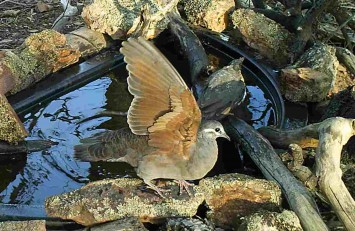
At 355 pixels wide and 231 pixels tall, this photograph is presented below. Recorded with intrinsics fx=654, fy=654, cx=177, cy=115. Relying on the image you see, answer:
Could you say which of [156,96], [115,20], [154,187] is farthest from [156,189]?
[115,20]

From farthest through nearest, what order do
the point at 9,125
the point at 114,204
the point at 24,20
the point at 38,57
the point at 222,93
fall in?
1. the point at 24,20
2. the point at 38,57
3. the point at 222,93
4. the point at 9,125
5. the point at 114,204

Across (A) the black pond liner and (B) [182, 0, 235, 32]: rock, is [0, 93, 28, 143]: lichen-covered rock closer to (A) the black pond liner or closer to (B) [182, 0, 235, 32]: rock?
(A) the black pond liner

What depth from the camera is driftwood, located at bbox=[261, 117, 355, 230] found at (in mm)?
3285

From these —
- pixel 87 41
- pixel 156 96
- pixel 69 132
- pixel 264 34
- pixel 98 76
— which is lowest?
pixel 69 132

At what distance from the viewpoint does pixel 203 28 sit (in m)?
6.08

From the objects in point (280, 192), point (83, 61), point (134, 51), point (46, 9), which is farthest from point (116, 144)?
point (46, 9)

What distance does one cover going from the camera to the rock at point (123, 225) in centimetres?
308

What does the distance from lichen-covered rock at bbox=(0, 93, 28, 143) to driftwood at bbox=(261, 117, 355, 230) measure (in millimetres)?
1820

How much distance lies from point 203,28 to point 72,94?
1.61 metres

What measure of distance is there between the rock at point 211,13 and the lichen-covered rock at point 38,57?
127cm

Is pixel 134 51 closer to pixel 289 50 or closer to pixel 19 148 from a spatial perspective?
pixel 19 148

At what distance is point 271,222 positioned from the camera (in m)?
3.09

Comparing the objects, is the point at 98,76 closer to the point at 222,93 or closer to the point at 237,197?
the point at 222,93

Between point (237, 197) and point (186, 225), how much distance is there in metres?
0.34
